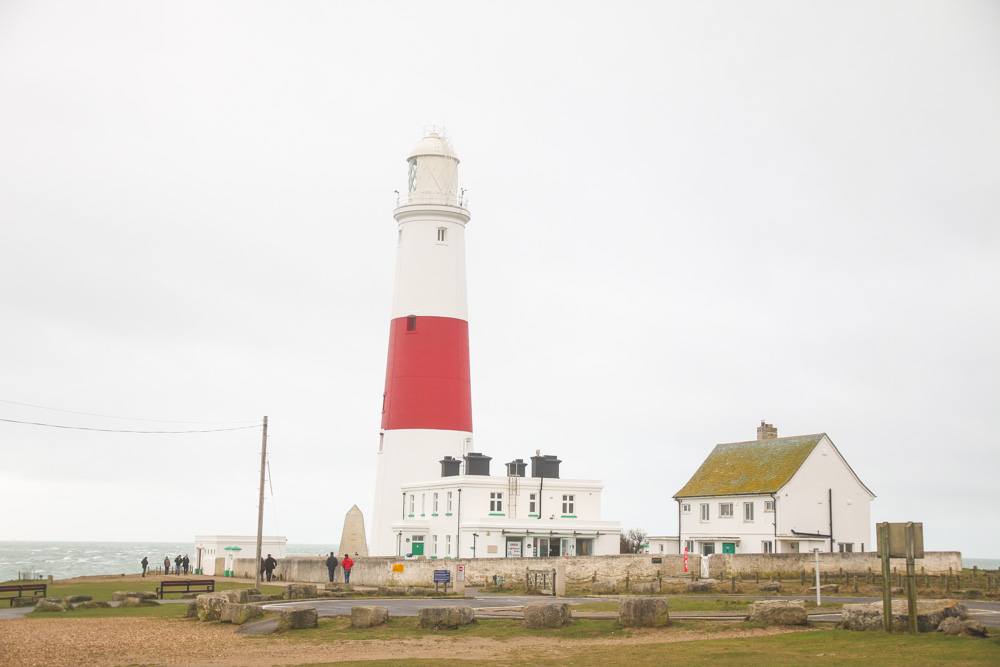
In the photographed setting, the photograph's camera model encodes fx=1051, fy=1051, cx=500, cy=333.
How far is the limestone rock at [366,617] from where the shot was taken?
22.7 metres

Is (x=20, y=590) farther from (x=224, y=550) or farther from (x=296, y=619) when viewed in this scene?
(x=224, y=550)

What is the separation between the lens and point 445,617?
72.9 ft

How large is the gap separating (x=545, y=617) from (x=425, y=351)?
85.7ft

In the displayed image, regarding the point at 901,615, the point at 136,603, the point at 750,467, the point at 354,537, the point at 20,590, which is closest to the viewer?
the point at 901,615

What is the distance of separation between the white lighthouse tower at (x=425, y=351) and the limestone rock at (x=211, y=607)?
70.7 feet

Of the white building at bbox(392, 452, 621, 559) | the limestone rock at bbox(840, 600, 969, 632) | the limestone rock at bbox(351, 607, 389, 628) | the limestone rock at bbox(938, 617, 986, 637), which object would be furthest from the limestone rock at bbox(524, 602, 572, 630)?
the white building at bbox(392, 452, 621, 559)

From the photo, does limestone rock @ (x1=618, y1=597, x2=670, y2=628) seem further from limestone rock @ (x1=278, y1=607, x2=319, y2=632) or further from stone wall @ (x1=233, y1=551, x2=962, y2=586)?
stone wall @ (x1=233, y1=551, x2=962, y2=586)

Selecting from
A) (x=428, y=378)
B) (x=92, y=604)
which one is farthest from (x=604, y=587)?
(x=92, y=604)

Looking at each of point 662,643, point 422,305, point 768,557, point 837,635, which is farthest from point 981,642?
point 422,305

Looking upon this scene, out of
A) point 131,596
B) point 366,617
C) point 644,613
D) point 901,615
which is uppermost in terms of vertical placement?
point 901,615

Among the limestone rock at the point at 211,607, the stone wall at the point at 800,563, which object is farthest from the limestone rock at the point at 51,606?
the stone wall at the point at 800,563

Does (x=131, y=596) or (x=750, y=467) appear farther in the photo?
(x=750, y=467)

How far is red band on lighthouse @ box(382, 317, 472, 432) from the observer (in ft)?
154

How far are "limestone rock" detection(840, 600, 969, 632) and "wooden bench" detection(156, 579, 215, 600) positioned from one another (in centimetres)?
2167
